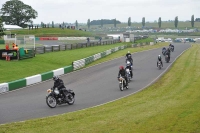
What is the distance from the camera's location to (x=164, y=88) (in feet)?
81.1

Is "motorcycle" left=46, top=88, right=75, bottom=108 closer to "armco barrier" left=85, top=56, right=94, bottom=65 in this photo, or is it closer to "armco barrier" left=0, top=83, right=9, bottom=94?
"armco barrier" left=0, top=83, right=9, bottom=94

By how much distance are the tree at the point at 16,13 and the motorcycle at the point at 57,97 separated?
333 feet

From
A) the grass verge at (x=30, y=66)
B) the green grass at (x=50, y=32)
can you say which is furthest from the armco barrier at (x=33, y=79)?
the green grass at (x=50, y=32)

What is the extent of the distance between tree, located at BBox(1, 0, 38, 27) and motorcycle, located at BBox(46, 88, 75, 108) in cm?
10142

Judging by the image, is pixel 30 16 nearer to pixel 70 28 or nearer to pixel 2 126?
pixel 70 28

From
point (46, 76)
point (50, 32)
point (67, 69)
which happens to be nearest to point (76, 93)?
point (46, 76)

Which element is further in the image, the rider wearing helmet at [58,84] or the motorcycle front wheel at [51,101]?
the rider wearing helmet at [58,84]

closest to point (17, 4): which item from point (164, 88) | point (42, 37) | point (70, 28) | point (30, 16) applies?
point (30, 16)

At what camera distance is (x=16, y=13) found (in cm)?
11750

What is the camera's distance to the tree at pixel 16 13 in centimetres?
11731

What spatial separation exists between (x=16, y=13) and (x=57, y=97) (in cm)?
10306

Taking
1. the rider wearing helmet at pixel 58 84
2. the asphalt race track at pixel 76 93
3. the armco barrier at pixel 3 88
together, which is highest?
the rider wearing helmet at pixel 58 84

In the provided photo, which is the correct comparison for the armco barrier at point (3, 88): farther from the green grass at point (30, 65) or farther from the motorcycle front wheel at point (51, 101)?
the motorcycle front wheel at point (51, 101)

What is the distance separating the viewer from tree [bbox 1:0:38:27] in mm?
117312
